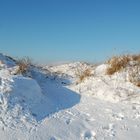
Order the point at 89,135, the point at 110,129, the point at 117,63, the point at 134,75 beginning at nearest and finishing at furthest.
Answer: the point at 89,135, the point at 110,129, the point at 134,75, the point at 117,63

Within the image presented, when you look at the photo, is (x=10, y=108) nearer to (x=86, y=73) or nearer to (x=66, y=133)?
(x=66, y=133)

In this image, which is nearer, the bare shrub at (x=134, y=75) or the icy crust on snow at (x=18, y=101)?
the icy crust on snow at (x=18, y=101)

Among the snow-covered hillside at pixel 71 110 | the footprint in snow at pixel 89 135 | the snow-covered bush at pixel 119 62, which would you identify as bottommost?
the footprint in snow at pixel 89 135

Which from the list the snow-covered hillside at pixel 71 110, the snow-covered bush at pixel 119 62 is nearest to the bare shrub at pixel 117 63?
the snow-covered bush at pixel 119 62

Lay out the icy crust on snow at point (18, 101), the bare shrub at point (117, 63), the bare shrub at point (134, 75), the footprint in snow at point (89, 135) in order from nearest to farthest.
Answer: the footprint in snow at point (89, 135)
the icy crust on snow at point (18, 101)
the bare shrub at point (134, 75)
the bare shrub at point (117, 63)

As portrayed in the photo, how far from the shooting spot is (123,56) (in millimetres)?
10172

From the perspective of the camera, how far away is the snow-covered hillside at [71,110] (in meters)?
5.89

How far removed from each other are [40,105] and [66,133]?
1257 mm

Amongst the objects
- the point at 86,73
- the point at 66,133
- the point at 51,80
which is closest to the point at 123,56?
the point at 86,73

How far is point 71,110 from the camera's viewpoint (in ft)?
23.2

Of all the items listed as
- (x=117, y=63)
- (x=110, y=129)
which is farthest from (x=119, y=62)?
(x=110, y=129)

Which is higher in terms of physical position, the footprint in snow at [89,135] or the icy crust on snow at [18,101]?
the icy crust on snow at [18,101]

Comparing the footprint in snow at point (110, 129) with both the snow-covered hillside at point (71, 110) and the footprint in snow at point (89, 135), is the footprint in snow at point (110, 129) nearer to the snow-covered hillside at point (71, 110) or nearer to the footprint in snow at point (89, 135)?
the snow-covered hillside at point (71, 110)

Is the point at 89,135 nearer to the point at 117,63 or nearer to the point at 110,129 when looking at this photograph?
the point at 110,129
